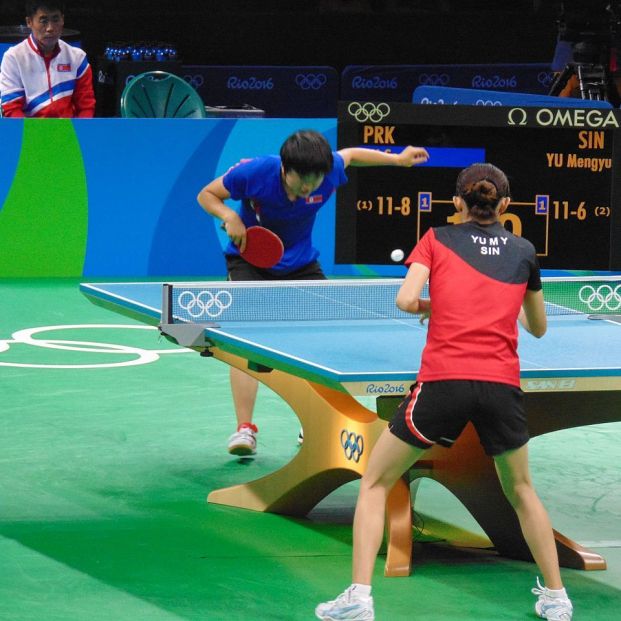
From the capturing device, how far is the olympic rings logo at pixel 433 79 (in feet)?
53.2

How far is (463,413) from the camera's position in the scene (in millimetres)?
4480

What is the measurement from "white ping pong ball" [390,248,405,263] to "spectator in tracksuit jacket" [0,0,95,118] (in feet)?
8.43

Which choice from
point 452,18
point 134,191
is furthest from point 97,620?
point 452,18

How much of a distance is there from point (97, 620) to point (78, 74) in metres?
7.20

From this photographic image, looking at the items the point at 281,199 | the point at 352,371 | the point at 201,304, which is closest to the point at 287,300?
the point at 281,199

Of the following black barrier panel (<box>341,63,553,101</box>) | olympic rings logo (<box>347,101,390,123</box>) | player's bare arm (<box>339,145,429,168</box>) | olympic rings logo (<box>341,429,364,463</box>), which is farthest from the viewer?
black barrier panel (<box>341,63,553,101</box>)

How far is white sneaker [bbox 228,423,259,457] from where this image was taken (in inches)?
264

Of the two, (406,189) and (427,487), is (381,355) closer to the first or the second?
(427,487)

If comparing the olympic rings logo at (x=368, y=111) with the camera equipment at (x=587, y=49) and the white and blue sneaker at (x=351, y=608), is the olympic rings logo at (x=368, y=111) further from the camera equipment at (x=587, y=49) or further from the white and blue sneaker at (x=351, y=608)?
the white and blue sneaker at (x=351, y=608)

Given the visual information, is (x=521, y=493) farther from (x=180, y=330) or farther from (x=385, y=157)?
(x=385, y=157)

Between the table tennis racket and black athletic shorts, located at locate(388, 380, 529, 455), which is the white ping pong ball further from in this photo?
black athletic shorts, located at locate(388, 380, 529, 455)

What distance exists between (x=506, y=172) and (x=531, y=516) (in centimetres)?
623

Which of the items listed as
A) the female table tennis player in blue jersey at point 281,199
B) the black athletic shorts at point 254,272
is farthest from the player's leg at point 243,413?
the black athletic shorts at point 254,272

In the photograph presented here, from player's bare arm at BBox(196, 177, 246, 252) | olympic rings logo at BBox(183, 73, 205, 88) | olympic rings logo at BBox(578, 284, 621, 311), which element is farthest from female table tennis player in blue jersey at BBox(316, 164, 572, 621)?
olympic rings logo at BBox(183, 73, 205, 88)
